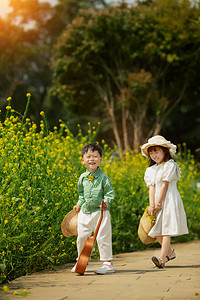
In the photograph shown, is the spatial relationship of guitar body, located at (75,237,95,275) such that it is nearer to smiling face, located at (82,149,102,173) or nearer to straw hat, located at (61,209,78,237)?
straw hat, located at (61,209,78,237)

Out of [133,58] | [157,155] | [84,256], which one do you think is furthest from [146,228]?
[133,58]

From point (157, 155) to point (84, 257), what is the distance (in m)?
1.52

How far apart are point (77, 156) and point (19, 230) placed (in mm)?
2476

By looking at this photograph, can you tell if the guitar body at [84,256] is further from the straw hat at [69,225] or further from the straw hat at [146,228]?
the straw hat at [146,228]

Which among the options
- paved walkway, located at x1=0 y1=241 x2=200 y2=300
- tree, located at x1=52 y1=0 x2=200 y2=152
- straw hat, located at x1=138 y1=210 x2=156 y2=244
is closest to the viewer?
paved walkway, located at x1=0 y1=241 x2=200 y2=300

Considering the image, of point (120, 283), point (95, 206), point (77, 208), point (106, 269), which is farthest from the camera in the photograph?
point (77, 208)

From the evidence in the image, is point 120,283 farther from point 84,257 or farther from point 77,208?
point 77,208

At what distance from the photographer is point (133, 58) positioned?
1930 centimetres

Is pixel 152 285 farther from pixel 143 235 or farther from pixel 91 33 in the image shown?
pixel 91 33

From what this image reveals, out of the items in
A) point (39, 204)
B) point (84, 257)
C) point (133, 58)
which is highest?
point (133, 58)

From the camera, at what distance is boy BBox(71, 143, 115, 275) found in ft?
17.0

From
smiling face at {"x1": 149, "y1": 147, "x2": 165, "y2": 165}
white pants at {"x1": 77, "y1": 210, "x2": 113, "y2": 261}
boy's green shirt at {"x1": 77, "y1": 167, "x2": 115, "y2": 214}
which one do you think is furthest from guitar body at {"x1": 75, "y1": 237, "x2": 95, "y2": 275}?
smiling face at {"x1": 149, "y1": 147, "x2": 165, "y2": 165}

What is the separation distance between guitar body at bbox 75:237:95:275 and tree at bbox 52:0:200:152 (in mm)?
14029

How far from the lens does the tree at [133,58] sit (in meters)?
18.5
